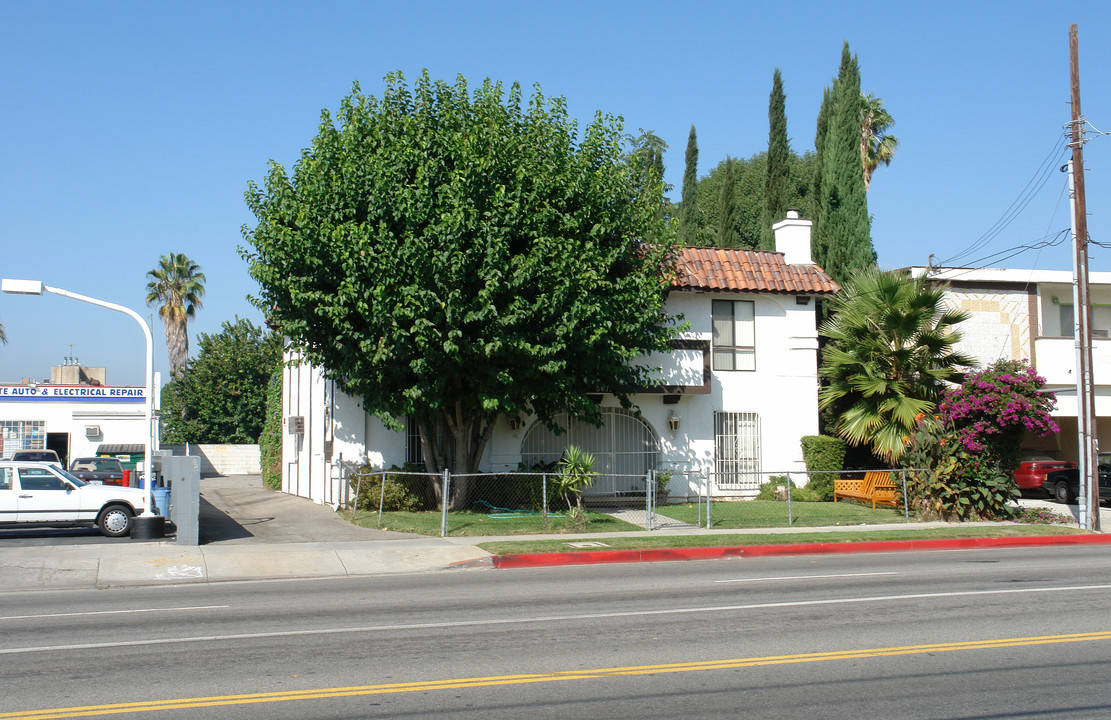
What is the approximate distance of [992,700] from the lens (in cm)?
646

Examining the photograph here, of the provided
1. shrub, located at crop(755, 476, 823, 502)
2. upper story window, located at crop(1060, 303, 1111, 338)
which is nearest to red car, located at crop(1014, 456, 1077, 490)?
upper story window, located at crop(1060, 303, 1111, 338)

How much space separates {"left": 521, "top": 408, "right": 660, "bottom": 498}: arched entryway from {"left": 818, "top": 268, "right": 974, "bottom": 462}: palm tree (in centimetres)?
492

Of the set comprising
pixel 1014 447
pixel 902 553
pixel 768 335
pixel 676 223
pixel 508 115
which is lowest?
pixel 902 553

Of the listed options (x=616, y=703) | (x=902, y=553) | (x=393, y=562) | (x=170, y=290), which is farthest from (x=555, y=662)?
(x=170, y=290)

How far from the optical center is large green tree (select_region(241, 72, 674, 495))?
17297mm

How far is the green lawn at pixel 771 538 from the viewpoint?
51.5 ft

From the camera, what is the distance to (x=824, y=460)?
23922mm

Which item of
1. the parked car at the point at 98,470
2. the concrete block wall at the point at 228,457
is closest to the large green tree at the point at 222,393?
the concrete block wall at the point at 228,457

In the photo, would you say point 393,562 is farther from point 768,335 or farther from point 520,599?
point 768,335

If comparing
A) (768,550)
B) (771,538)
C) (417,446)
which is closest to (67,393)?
(417,446)

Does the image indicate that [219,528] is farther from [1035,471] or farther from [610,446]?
[1035,471]

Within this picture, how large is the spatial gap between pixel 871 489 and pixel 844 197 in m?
14.7

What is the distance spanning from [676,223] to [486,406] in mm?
6160

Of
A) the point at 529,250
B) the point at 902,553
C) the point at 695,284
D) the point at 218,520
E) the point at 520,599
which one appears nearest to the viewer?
the point at 520,599
